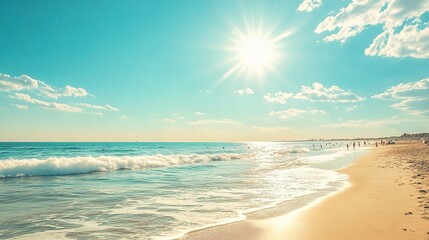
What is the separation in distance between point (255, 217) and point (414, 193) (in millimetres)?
8106

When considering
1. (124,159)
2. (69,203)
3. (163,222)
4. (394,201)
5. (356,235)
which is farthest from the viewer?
(124,159)

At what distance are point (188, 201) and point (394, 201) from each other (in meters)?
8.53

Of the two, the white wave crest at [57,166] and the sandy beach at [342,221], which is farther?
the white wave crest at [57,166]

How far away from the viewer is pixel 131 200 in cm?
1330

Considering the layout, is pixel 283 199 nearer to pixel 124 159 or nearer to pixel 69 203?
pixel 69 203

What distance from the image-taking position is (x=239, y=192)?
1515 centimetres

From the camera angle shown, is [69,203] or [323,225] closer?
[323,225]

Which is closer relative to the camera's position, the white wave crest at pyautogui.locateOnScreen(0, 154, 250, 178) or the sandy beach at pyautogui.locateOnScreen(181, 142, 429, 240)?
the sandy beach at pyautogui.locateOnScreen(181, 142, 429, 240)

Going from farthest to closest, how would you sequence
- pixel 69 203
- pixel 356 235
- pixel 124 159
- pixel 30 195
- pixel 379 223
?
pixel 124 159 → pixel 30 195 → pixel 69 203 → pixel 379 223 → pixel 356 235

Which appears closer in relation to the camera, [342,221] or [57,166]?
[342,221]

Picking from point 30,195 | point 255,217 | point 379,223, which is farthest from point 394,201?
point 30,195

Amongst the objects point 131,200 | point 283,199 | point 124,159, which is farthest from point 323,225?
point 124,159

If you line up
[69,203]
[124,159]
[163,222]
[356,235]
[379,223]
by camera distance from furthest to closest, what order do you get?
[124,159] → [69,203] → [163,222] → [379,223] → [356,235]

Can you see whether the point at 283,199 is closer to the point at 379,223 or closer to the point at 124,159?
the point at 379,223
